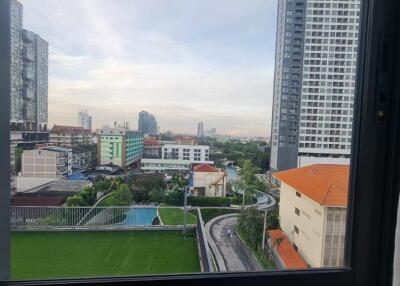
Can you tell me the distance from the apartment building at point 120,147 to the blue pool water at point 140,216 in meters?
0.15

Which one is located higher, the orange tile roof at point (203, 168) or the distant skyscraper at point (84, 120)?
the distant skyscraper at point (84, 120)

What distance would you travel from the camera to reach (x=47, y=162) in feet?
2.85

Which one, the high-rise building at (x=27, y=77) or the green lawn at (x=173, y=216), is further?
the green lawn at (x=173, y=216)

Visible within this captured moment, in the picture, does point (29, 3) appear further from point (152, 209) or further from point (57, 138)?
point (152, 209)

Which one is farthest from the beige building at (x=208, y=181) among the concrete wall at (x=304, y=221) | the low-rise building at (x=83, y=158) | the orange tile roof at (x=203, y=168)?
the low-rise building at (x=83, y=158)

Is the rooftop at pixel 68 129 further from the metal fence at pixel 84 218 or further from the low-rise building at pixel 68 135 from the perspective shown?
the metal fence at pixel 84 218

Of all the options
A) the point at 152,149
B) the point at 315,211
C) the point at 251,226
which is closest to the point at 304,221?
the point at 315,211

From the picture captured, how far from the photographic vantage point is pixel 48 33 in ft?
2.78

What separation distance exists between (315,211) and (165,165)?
0.52 metres

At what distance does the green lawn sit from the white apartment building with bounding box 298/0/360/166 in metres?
0.41

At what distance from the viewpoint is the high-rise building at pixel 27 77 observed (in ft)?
2.67

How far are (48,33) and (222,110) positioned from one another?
1.87 feet

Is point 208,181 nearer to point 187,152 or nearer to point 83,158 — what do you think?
point 187,152

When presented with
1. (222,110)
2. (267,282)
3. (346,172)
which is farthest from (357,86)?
(267,282)
